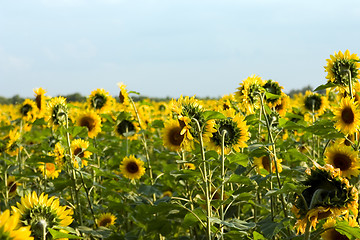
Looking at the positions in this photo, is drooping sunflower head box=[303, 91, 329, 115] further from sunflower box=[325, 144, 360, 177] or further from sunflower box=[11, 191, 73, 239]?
sunflower box=[11, 191, 73, 239]

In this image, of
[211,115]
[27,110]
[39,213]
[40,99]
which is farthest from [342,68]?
[27,110]

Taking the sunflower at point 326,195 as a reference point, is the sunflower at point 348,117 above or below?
above

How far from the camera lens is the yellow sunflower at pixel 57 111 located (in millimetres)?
3051

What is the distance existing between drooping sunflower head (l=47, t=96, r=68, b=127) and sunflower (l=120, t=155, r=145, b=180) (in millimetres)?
672

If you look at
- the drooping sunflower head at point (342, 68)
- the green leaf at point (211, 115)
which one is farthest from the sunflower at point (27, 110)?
the drooping sunflower head at point (342, 68)

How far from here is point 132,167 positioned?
352cm

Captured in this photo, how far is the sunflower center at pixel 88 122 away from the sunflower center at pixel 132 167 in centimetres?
47

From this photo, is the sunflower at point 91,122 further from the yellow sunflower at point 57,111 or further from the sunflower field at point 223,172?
the yellow sunflower at point 57,111

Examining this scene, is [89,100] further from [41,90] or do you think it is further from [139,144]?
[139,144]

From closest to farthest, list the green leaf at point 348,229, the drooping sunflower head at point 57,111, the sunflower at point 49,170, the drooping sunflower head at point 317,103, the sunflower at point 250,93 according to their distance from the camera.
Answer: the green leaf at point 348,229
the sunflower at point 250,93
the drooping sunflower head at point 57,111
the sunflower at point 49,170
the drooping sunflower head at point 317,103

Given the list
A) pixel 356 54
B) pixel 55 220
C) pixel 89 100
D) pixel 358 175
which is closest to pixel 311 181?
pixel 358 175

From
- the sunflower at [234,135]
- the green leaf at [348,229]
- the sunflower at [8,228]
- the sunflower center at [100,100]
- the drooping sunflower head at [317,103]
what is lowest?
the green leaf at [348,229]

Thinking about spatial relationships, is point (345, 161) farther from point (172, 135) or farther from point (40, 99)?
point (40, 99)

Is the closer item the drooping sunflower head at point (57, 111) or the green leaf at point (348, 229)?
the green leaf at point (348, 229)
